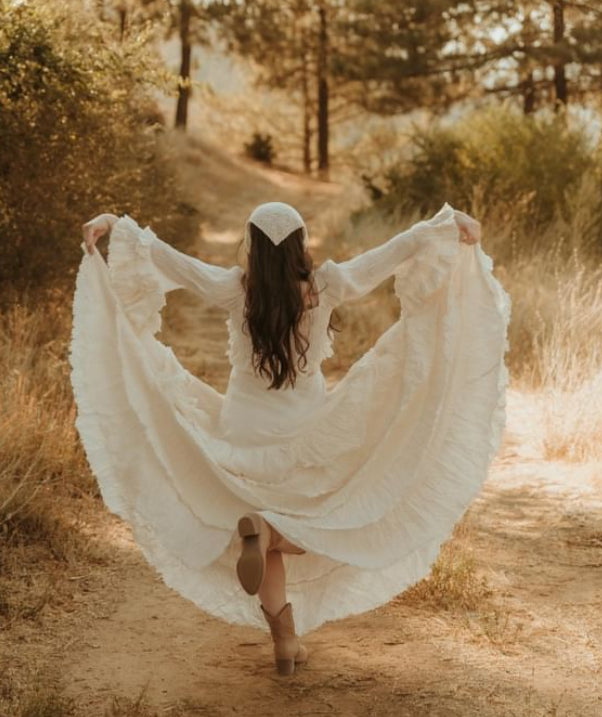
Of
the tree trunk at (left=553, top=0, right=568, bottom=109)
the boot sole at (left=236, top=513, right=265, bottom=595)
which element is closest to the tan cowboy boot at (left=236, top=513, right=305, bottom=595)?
the boot sole at (left=236, top=513, right=265, bottom=595)

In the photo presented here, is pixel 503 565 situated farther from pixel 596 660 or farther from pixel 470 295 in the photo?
pixel 470 295

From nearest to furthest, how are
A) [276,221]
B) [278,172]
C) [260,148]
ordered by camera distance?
[276,221]
[278,172]
[260,148]

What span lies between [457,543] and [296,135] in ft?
93.0

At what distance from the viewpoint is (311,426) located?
4336 mm

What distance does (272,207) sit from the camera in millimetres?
4207

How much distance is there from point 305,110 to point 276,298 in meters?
28.1

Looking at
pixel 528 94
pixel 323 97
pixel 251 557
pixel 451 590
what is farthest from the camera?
pixel 323 97

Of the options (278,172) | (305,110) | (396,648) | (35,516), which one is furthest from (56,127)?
(305,110)

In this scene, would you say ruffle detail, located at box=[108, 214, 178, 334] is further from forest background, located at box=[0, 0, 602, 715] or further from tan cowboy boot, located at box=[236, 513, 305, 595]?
forest background, located at box=[0, 0, 602, 715]

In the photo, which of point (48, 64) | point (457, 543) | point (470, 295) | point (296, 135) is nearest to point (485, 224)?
point (48, 64)

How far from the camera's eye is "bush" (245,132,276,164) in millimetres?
31891

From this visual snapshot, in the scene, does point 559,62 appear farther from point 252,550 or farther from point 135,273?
point 252,550

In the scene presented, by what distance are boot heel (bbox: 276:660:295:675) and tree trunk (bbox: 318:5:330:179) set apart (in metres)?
24.6

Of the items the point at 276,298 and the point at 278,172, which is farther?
the point at 278,172
